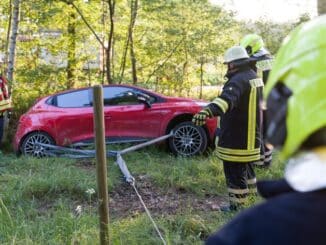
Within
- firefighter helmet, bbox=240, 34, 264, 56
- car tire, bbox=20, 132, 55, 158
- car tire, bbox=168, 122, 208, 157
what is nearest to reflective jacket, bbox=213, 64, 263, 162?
firefighter helmet, bbox=240, 34, 264, 56

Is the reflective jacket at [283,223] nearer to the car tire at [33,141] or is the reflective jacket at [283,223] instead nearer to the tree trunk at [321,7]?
the tree trunk at [321,7]

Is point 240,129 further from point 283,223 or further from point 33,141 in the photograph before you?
point 33,141

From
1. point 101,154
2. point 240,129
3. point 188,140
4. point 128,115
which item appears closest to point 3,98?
point 128,115

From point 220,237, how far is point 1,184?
5378 mm

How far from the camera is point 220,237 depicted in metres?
0.97

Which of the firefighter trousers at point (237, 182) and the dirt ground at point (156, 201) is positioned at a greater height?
the firefighter trousers at point (237, 182)

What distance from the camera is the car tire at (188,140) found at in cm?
817

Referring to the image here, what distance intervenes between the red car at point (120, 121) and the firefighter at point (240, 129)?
3.17 metres

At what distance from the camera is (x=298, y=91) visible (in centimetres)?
94

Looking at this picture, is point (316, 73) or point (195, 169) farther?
point (195, 169)

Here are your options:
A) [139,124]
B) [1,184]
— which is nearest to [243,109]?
[1,184]

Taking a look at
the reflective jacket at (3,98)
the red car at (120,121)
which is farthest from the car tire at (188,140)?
the reflective jacket at (3,98)

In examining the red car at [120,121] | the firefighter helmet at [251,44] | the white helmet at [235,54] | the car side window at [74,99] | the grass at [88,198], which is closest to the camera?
the grass at [88,198]

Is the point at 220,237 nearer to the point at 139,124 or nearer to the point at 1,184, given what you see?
the point at 1,184
